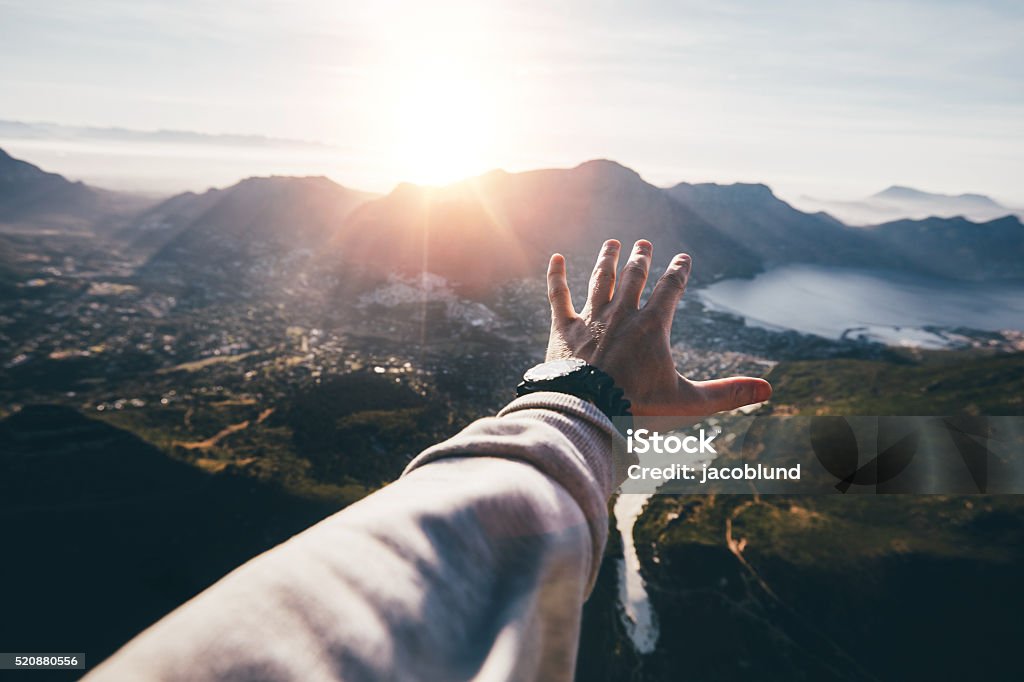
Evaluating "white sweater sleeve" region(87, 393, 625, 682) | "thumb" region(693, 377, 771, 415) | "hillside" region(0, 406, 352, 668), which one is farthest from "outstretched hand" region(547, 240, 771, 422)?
"hillside" region(0, 406, 352, 668)

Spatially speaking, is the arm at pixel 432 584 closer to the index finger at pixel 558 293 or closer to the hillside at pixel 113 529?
the index finger at pixel 558 293

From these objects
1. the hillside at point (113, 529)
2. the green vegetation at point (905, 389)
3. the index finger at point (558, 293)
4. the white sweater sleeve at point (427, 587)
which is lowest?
the hillside at point (113, 529)

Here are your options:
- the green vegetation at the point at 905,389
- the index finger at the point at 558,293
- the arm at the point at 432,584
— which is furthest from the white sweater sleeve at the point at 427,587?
the green vegetation at the point at 905,389

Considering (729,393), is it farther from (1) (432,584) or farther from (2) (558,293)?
(1) (432,584)

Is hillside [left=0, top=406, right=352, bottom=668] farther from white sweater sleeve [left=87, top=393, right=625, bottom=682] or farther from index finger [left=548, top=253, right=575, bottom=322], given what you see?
white sweater sleeve [left=87, top=393, right=625, bottom=682]

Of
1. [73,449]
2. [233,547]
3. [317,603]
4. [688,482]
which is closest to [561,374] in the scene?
[317,603]

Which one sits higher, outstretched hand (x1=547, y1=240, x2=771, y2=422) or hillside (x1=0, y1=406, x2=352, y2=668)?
outstretched hand (x1=547, y1=240, x2=771, y2=422)

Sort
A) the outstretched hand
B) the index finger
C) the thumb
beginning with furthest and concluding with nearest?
1. the index finger
2. the thumb
3. the outstretched hand

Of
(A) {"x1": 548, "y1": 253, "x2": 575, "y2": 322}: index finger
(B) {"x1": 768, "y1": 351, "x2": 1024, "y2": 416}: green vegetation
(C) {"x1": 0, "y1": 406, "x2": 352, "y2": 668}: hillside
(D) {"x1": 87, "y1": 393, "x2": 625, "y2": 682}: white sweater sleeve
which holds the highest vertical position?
(A) {"x1": 548, "y1": 253, "x2": 575, "y2": 322}: index finger
